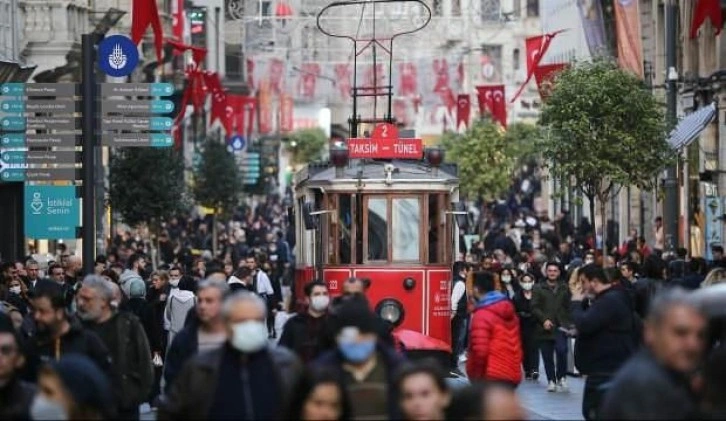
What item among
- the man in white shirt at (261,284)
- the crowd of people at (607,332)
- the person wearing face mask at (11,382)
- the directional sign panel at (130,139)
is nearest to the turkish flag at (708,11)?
the crowd of people at (607,332)

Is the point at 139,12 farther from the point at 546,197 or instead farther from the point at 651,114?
the point at 546,197

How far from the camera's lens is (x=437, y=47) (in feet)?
263

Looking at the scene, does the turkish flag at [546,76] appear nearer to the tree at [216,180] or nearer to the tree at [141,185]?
the tree at [141,185]

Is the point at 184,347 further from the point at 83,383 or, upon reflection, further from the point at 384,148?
the point at 384,148

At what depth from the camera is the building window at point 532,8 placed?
96.9 m

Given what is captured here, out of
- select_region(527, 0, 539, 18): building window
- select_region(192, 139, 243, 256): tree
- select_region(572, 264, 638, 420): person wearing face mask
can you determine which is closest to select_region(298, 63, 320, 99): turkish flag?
select_region(192, 139, 243, 256): tree

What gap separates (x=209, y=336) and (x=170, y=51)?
55.5 m

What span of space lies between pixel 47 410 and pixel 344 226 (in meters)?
16.6

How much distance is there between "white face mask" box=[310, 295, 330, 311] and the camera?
59.6 feet

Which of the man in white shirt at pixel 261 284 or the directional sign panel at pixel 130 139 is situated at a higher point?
the directional sign panel at pixel 130 139

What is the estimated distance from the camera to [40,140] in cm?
2673

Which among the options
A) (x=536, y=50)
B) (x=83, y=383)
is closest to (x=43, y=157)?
(x=83, y=383)

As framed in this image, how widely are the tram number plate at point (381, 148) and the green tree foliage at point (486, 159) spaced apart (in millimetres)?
42443

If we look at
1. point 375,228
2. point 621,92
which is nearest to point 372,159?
point 375,228
